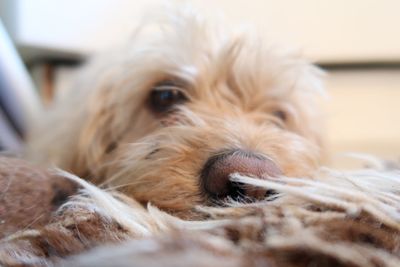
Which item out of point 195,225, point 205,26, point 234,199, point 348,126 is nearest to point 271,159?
point 234,199

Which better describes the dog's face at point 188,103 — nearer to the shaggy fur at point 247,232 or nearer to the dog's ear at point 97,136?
the dog's ear at point 97,136

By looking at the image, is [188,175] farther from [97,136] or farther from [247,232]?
[97,136]

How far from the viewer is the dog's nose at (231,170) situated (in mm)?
664

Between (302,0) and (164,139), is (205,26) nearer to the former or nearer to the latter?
(164,139)

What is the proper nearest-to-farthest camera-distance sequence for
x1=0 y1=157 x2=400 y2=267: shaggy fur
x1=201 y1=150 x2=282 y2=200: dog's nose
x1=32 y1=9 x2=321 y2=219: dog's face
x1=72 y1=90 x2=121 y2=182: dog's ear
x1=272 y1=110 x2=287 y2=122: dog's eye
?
1. x1=0 y1=157 x2=400 y2=267: shaggy fur
2. x1=201 y1=150 x2=282 y2=200: dog's nose
3. x1=32 y1=9 x2=321 y2=219: dog's face
4. x1=72 y1=90 x2=121 y2=182: dog's ear
5. x1=272 y1=110 x2=287 y2=122: dog's eye

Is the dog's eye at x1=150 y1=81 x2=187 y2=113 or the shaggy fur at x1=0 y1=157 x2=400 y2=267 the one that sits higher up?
the dog's eye at x1=150 y1=81 x2=187 y2=113

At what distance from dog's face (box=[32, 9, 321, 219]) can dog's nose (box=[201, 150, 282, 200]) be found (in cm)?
10

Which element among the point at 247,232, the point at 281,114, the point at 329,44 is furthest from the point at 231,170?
the point at 329,44

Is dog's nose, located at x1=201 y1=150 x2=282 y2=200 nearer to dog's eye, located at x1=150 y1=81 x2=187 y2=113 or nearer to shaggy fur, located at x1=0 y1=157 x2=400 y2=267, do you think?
shaggy fur, located at x1=0 y1=157 x2=400 y2=267

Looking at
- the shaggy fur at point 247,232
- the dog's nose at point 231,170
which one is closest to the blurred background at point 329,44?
the dog's nose at point 231,170

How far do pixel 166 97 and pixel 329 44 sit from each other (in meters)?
0.80

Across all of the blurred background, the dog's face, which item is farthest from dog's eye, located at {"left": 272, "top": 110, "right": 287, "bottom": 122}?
the blurred background

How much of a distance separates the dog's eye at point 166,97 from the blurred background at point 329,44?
566mm

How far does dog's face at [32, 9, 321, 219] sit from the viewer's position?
89 centimetres
